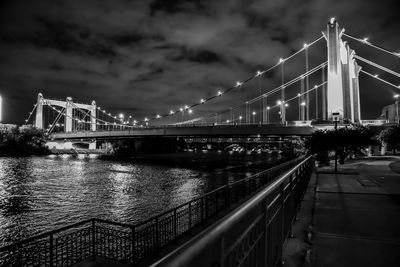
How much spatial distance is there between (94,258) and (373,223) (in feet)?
20.7

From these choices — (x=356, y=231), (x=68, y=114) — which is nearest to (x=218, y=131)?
(x=356, y=231)

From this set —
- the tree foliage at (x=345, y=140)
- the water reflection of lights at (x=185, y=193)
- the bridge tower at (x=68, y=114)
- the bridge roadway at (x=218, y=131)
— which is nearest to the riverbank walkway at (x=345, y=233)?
the water reflection of lights at (x=185, y=193)

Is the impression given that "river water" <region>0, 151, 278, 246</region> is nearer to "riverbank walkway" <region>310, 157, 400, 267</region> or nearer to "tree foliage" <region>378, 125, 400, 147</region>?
"riverbank walkway" <region>310, 157, 400, 267</region>

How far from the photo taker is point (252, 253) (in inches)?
91.1

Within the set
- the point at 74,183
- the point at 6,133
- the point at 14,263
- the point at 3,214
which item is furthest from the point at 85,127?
the point at 14,263

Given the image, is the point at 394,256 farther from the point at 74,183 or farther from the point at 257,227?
the point at 74,183

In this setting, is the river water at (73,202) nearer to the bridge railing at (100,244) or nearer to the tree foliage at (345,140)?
the bridge railing at (100,244)

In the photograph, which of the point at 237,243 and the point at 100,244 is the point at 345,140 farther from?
the point at 237,243

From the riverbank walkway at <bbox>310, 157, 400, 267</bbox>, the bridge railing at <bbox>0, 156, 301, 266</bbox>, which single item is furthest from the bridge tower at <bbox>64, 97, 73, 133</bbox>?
the riverbank walkway at <bbox>310, 157, 400, 267</bbox>

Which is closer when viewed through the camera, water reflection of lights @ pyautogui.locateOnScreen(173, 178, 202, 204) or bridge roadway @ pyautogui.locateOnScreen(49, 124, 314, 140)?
water reflection of lights @ pyautogui.locateOnScreen(173, 178, 202, 204)

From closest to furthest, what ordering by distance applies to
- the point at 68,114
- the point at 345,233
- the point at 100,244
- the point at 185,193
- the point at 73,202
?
1. the point at 345,233
2. the point at 100,244
3. the point at 73,202
4. the point at 185,193
5. the point at 68,114

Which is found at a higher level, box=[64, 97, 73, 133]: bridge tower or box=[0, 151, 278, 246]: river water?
box=[64, 97, 73, 133]: bridge tower

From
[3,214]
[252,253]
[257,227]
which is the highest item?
[257,227]

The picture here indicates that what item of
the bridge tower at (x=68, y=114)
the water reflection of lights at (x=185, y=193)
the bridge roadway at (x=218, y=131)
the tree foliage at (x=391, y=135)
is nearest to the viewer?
the water reflection of lights at (x=185, y=193)
